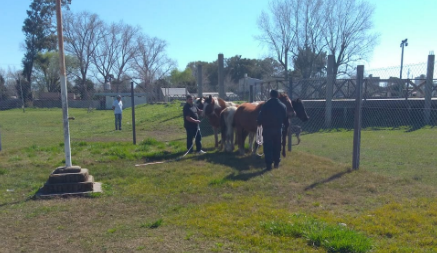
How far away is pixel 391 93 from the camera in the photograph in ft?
59.4

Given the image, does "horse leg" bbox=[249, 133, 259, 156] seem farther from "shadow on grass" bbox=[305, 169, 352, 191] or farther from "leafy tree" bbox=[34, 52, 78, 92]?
"leafy tree" bbox=[34, 52, 78, 92]

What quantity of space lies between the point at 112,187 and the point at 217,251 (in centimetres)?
364

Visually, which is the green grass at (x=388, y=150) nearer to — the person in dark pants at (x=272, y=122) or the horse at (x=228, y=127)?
the person in dark pants at (x=272, y=122)

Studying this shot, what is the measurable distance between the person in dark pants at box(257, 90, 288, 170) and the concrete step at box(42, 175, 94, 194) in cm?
370

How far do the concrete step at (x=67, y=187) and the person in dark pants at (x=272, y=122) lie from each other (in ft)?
12.1

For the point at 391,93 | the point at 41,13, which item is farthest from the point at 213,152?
the point at 41,13

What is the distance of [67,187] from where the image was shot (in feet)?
22.0

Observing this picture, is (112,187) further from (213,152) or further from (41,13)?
(41,13)

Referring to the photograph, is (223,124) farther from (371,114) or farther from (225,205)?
(371,114)

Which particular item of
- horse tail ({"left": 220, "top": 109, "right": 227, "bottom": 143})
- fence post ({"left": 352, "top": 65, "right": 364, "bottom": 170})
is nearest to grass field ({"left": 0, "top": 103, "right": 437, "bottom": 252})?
fence post ({"left": 352, "top": 65, "right": 364, "bottom": 170})

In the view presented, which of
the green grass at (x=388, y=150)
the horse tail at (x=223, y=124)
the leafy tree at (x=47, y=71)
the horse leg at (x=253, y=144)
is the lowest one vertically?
the green grass at (x=388, y=150)

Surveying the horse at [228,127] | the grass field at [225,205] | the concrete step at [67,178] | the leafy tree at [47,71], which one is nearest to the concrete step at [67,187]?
the concrete step at [67,178]

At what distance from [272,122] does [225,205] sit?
8.95ft

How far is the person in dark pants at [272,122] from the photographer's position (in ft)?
26.0
